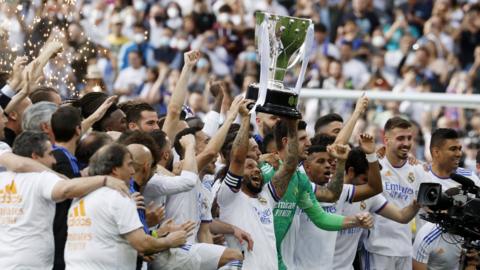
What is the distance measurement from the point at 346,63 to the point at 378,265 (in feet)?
29.5

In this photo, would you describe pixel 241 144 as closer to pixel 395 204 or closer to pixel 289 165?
pixel 289 165

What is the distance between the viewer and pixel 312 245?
1227 cm

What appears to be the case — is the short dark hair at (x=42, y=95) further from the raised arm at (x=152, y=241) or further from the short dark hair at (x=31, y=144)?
the raised arm at (x=152, y=241)

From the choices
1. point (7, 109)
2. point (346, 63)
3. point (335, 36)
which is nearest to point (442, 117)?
point (346, 63)

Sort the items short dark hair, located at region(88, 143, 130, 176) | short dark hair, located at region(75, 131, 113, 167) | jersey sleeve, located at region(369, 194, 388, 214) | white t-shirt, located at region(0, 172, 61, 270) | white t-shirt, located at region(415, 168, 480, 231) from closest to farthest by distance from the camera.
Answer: short dark hair, located at region(88, 143, 130, 176) < white t-shirt, located at region(0, 172, 61, 270) < short dark hair, located at region(75, 131, 113, 167) < jersey sleeve, located at region(369, 194, 388, 214) < white t-shirt, located at region(415, 168, 480, 231)

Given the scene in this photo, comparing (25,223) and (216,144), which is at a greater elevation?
(216,144)

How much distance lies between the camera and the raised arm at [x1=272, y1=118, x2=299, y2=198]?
1112 centimetres

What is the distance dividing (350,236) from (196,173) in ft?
8.98

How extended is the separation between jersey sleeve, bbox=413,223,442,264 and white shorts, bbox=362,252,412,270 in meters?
0.16

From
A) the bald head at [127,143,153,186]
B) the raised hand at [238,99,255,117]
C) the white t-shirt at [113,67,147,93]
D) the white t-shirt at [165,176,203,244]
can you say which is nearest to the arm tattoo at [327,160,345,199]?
the raised hand at [238,99,255,117]

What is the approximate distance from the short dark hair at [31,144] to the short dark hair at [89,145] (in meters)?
0.56

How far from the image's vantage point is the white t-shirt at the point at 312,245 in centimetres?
1220

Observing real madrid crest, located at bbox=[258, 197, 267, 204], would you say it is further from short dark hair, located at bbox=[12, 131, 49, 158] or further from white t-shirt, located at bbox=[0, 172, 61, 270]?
short dark hair, located at bbox=[12, 131, 49, 158]

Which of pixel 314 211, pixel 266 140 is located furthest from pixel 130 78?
pixel 314 211
